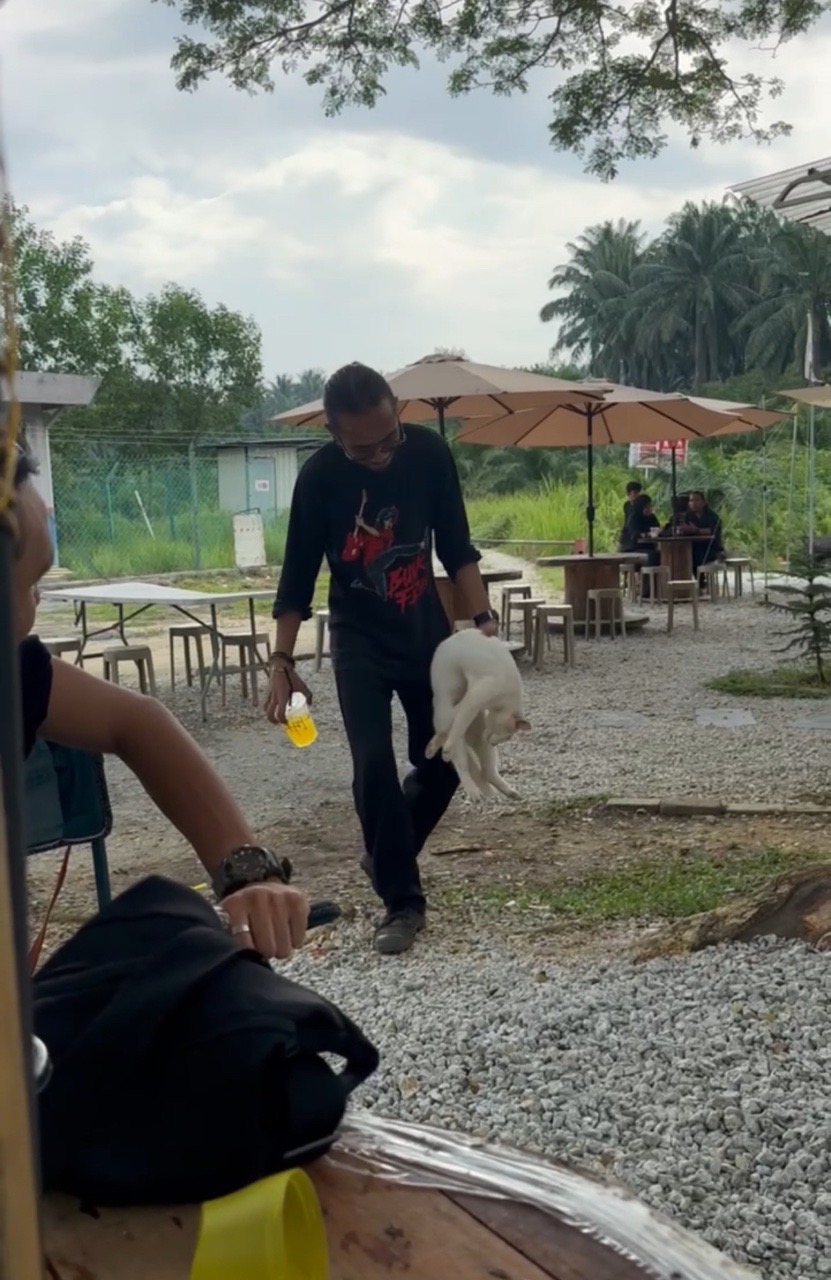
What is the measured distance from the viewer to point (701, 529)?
17328 mm

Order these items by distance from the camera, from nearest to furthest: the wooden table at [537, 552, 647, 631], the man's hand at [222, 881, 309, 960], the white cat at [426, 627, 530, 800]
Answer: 1. the man's hand at [222, 881, 309, 960]
2. the white cat at [426, 627, 530, 800]
3. the wooden table at [537, 552, 647, 631]

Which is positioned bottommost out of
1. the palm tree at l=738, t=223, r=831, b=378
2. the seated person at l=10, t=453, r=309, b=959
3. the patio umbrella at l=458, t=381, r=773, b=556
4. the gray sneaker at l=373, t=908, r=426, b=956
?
the gray sneaker at l=373, t=908, r=426, b=956

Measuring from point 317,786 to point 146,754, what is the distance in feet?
18.8

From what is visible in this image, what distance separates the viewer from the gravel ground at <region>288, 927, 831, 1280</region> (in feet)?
7.91

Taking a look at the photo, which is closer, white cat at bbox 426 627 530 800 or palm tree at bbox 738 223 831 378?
white cat at bbox 426 627 530 800

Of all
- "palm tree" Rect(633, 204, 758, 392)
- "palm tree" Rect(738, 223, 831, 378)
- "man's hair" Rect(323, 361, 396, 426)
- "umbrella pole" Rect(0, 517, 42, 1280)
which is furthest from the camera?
"palm tree" Rect(633, 204, 758, 392)

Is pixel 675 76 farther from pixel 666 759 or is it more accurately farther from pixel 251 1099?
pixel 251 1099

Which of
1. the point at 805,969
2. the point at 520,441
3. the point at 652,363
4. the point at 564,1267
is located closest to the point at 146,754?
the point at 564,1267

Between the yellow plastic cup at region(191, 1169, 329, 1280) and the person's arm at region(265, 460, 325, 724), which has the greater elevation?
the person's arm at region(265, 460, 325, 724)

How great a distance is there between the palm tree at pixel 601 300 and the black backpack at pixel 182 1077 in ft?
205

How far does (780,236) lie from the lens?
54250 millimetres

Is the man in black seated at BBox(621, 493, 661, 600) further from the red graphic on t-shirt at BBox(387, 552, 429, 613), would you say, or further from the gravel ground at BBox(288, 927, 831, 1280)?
the gravel ground at BBox(288, 927, 831, 1280)

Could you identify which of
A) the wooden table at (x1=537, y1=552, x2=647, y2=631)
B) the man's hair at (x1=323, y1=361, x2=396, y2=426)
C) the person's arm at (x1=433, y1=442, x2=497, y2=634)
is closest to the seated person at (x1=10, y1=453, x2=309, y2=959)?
the man's hair at (x1=323, y1=361, x2=396, y2=426)

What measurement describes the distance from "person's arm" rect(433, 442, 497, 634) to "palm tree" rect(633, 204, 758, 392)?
186ft
